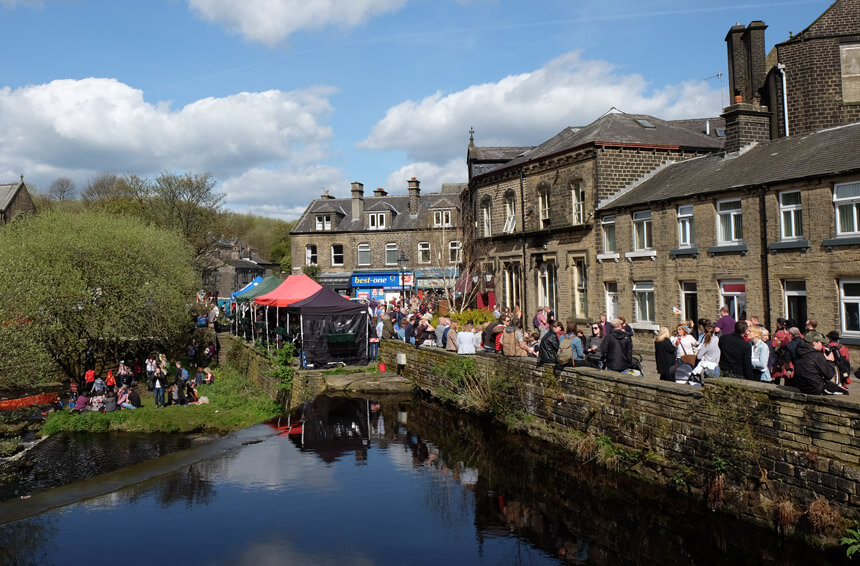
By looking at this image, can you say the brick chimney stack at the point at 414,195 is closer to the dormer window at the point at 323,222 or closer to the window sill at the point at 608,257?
the dormer window at the point at 323,222

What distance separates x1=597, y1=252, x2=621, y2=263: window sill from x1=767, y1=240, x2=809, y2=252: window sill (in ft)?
18.4

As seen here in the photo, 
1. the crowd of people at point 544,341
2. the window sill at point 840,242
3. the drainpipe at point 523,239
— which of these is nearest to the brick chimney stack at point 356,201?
the drainpipe at point 523,239

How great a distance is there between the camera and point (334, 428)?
53.5 ft

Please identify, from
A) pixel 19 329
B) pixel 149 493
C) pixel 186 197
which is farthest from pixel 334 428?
pixel 186 197

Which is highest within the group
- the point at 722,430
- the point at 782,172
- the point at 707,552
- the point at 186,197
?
the point at 186,197

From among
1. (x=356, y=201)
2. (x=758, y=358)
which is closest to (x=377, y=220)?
(x=356, y=201)

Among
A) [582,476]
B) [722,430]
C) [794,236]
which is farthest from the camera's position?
[794,236]

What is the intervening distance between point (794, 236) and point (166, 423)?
57.9 feet

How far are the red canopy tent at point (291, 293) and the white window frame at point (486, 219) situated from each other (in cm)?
839

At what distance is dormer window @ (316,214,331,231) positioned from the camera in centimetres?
4700

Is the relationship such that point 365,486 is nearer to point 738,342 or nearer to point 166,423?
point 738,342

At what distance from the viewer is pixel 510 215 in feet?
88.4

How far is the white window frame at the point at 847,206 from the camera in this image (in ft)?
46.4

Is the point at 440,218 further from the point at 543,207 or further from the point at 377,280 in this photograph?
the point at 543,207
